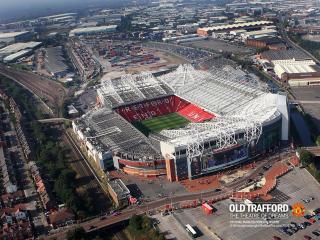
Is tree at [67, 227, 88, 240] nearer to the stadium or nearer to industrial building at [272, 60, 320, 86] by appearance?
the stadium

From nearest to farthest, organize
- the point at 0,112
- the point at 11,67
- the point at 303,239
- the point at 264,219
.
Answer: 1. the point at 303,239
2. the point at 264,219
3. the point at 0,112
4. the point at 11,67

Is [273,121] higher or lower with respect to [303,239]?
higher

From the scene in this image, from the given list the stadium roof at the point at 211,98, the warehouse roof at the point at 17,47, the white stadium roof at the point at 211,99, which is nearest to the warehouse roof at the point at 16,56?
the warehouse roof at the point at 17,47

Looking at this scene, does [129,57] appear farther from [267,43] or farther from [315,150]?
[315,150]

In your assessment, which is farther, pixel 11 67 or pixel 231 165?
pixel 11 67

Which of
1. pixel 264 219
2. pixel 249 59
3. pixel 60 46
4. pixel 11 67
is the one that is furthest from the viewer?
pixel 60 46

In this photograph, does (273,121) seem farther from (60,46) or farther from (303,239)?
(60,46)

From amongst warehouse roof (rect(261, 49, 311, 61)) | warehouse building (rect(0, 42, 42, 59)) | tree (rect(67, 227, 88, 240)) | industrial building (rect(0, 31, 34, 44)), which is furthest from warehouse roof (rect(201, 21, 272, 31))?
tree (rect(67, 227, 88, 240))

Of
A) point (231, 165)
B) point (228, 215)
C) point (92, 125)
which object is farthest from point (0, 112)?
point (228, 215)
